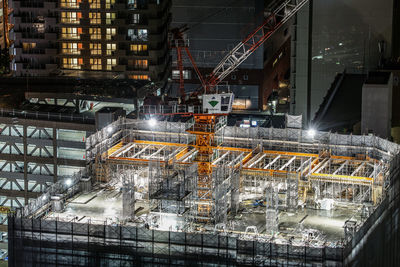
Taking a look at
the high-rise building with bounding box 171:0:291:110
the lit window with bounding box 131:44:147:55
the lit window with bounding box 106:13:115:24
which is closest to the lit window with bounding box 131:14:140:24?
the lit window with bounding box 106:13:115:24

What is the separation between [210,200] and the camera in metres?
74.6

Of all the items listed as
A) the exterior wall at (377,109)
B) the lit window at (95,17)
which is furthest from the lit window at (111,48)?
the exterior wall at (377,109)

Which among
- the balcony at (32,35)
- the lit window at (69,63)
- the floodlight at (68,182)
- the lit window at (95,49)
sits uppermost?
the balcony at (32,35)

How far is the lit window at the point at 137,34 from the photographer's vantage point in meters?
171

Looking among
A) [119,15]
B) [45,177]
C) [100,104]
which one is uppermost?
[119,15]

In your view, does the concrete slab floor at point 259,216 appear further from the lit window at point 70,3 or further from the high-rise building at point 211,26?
the lit window at point 70,3

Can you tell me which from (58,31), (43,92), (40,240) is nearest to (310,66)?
(43,92)

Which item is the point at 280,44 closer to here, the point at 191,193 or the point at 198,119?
the point at 198,119

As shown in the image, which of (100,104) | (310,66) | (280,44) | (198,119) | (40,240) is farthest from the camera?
(280,44)

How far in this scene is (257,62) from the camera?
490 ft

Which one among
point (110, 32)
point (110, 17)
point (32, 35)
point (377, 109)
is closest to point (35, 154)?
Result: point (377, 109)

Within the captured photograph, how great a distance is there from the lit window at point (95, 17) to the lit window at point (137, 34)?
20.0 ft

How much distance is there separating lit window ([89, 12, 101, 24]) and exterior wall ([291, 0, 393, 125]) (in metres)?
63.2

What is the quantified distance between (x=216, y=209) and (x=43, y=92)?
2732 inches
